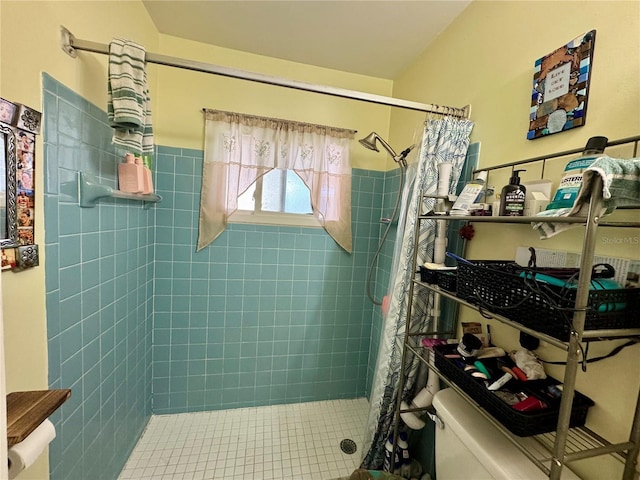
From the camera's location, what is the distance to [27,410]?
726 mm

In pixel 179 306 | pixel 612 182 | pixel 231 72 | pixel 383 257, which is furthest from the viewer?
pixel 383 257

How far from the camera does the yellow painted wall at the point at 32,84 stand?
2.48ft

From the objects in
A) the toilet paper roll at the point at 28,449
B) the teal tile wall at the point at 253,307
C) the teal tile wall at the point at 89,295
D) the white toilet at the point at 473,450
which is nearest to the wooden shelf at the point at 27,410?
the toilet paper roll at the point at 28,449

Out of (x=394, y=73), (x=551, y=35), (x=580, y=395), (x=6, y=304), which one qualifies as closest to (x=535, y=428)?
(x=580, y=395)

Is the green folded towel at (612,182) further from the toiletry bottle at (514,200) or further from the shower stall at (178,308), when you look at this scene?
the shower stall at (178,308)

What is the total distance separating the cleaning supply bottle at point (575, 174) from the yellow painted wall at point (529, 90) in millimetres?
159

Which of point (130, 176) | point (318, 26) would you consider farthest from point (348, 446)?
point (318, 26)

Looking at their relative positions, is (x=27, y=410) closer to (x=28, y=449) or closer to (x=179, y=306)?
(x=28, y=449)

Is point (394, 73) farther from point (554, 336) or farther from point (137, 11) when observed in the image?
point (554, 336)

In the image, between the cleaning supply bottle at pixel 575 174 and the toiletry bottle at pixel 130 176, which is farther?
the toiletry bottle at pixel 130 176

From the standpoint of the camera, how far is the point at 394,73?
1904mm

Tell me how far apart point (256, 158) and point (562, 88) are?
1.48 m

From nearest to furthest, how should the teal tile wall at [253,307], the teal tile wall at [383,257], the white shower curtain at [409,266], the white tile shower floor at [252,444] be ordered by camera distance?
the white shower curtain at [409,266] → the white tile shower floor at [252,444] → the teal tile wall at [253,307] → the teal tile wall at [383,257]

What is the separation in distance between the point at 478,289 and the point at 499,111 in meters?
0.78
